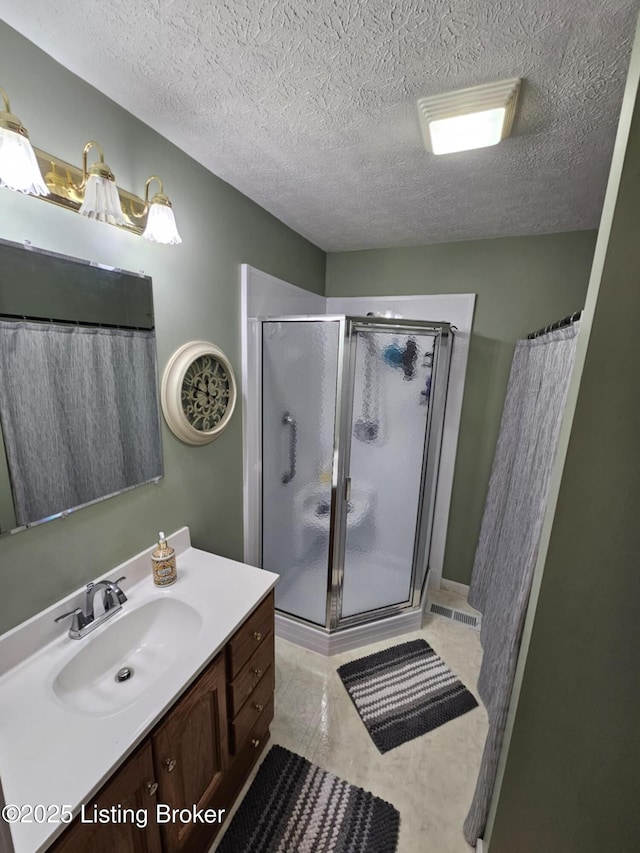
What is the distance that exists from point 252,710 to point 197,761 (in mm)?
296

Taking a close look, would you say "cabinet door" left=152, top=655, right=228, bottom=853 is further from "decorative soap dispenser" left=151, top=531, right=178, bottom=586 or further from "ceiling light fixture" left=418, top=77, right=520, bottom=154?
"ceiling light fixture" left=418, top=77, right=520, bottom=154

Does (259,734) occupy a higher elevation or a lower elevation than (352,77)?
lower

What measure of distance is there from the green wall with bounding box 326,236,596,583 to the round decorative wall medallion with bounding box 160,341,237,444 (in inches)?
51.5

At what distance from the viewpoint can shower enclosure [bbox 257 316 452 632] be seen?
71.2 inches

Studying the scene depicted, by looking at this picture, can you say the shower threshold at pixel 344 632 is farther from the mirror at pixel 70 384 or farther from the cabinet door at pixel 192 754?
the mirror at pixel 70 384

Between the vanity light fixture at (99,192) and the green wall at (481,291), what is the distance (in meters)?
1.74

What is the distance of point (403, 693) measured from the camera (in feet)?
5.73

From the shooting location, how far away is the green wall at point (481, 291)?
1988 mm

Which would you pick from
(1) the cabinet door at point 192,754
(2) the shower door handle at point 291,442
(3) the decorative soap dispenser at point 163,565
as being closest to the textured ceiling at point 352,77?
(2) the shower door handle at point 291,442

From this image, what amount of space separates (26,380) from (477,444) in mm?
2306

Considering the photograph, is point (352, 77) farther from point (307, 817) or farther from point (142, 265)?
point (307, 817)

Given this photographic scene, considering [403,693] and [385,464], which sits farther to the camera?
[385,464]

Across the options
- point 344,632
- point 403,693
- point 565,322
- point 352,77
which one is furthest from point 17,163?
point 403,693

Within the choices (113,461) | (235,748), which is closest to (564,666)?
(235,748)
